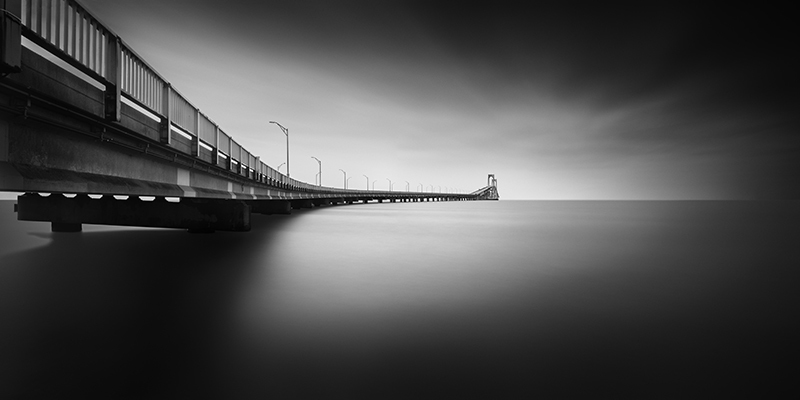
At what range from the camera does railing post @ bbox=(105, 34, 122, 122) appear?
7.36 meters

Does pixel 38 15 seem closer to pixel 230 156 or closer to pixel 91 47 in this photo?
pixel 91 47

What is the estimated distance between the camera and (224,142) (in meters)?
16.5

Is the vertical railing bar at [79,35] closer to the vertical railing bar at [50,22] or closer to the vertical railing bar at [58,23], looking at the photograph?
the vertical railing bar at [58,23]

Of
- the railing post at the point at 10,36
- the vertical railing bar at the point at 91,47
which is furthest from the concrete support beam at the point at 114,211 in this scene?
the railing post at the point at 10,36

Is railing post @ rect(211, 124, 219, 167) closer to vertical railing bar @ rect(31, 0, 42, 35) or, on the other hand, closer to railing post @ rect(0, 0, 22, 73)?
vertical railing bar @ rect(31, 0, 42, 35)

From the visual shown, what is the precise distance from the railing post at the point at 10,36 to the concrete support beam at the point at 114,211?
11978mm

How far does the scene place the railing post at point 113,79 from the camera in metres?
7.36

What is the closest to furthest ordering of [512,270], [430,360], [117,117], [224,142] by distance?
[430,360] < [117,117] < [512,270] < [224,142]

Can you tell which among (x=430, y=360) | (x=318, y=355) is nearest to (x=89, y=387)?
(x=318, y=355)

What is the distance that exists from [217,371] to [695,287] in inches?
360

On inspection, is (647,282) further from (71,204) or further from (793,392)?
(71,204)

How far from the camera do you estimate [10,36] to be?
4699 mm

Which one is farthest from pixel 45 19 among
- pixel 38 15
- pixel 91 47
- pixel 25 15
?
pixel 91 47

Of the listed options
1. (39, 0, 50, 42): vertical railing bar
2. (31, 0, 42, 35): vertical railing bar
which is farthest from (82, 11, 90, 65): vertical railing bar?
(31, 0, 42, 35): vertical railing bar
